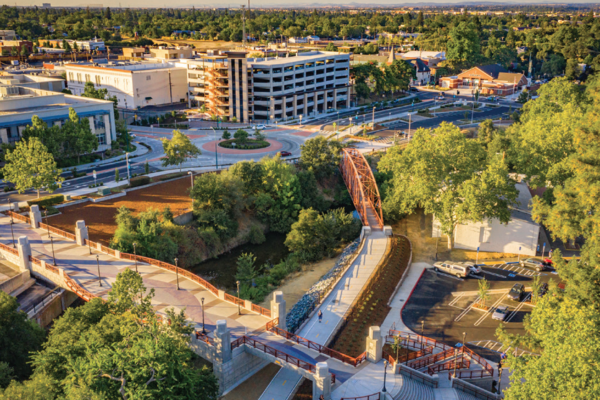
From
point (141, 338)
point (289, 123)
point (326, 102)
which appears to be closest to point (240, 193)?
point (141, 338)

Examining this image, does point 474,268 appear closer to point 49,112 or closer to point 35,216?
point 35,216

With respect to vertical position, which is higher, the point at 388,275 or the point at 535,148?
the point at 535,148

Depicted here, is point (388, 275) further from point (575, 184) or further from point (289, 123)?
point (289, 123)

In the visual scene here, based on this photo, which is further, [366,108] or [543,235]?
[366,108]

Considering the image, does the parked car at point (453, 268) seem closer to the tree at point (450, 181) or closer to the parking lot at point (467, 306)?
the parking lot at point (467, 306)

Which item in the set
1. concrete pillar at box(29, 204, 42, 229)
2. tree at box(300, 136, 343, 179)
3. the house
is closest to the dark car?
tree at box(300, 136, 343, 179)

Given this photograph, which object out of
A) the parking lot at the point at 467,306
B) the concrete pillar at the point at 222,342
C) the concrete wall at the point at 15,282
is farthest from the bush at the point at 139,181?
the concrete pillar at the point at 222,342
